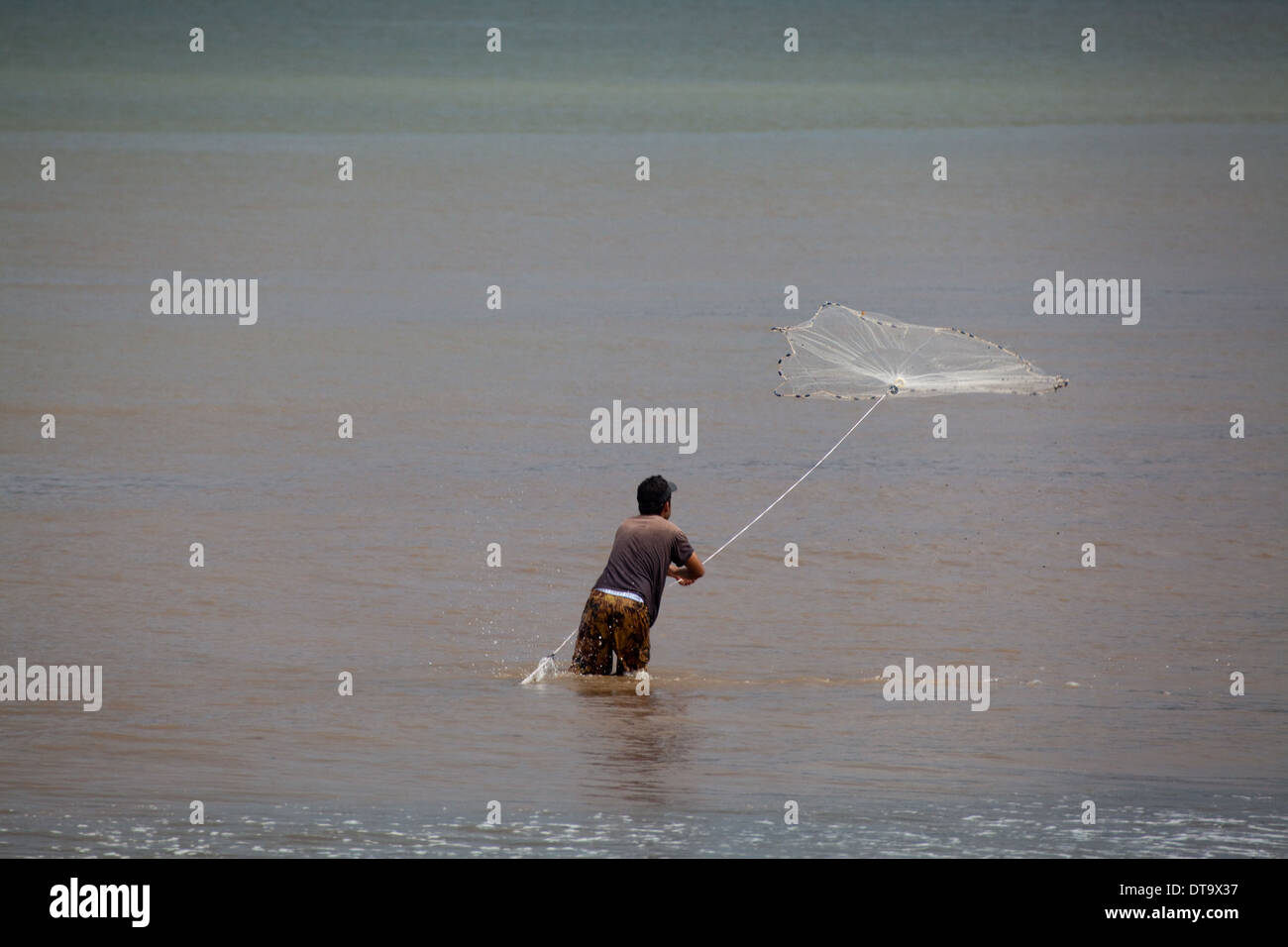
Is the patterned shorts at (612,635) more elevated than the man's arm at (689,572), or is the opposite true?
the man's arm at (689,572)

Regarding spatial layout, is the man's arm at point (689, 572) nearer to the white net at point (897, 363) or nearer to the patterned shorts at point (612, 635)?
the patterned shorts at point (612, 635)

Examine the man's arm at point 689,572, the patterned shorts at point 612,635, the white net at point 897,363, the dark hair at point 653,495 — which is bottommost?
the patterned shorts at point 612,635

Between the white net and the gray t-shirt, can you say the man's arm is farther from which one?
the white net

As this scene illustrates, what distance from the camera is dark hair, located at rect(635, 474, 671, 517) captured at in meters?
9.88

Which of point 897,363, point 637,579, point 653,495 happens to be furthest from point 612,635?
point 897,363

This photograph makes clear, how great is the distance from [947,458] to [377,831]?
464 inches

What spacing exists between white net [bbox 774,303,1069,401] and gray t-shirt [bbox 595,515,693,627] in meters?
1.70

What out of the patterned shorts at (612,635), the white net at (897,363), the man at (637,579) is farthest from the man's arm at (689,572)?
the white net at (897,363)

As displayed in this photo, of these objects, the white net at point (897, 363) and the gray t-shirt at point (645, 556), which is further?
the white net at point (897, 363)

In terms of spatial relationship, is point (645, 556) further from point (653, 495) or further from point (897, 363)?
point (897, 363)

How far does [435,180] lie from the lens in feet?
102

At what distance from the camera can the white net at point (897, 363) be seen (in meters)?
11.3

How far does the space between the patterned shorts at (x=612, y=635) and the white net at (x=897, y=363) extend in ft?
6.43

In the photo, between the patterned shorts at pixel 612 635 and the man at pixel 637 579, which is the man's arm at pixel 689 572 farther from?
the patterned shorts at pixel 612 635
